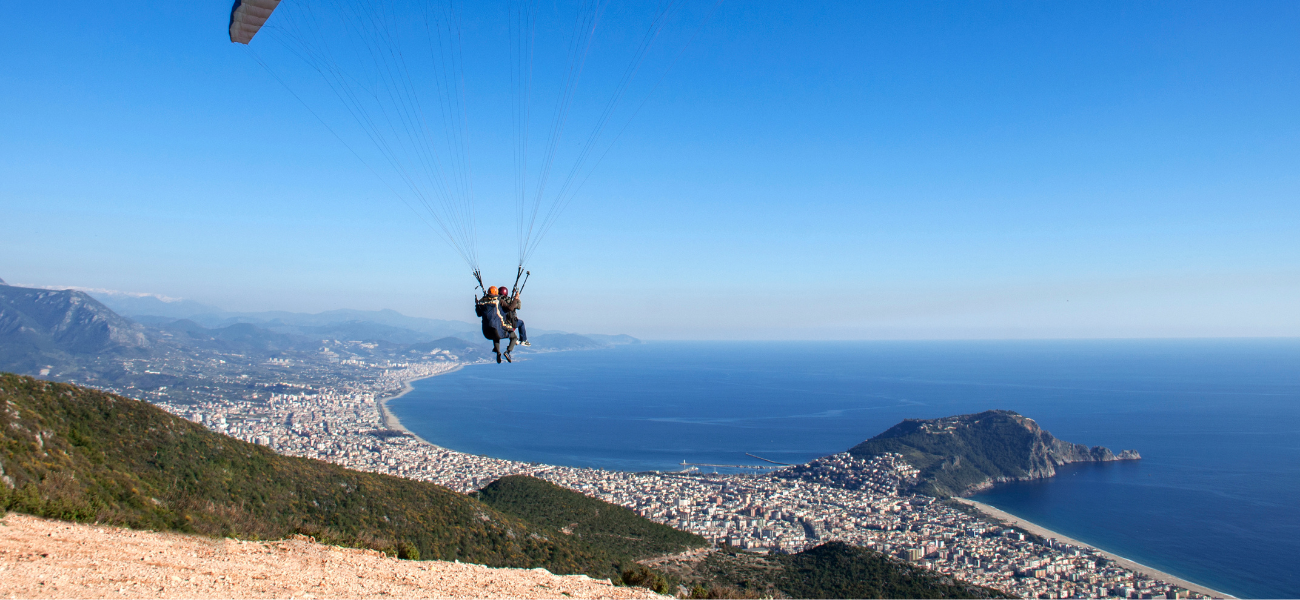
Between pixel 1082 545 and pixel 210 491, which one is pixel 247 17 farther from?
pixel 1082 545

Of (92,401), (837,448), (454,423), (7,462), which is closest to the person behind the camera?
(7,462)

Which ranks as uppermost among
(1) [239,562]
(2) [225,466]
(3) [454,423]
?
(1) [239,562]

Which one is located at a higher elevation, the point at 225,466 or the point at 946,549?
the point at 225,466

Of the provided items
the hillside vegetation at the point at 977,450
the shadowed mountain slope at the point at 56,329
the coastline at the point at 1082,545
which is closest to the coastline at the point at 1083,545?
the coastline at the point at 1082,545

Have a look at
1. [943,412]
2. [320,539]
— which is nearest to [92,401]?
[320,539]

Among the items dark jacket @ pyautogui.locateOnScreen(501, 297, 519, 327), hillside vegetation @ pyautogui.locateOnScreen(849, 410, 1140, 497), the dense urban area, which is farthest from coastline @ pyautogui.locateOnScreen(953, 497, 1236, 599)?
dark jacket @ pyautogui.locateOnScreen(501, 297, 519, 327)

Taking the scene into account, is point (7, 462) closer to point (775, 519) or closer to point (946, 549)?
point (775, 519)

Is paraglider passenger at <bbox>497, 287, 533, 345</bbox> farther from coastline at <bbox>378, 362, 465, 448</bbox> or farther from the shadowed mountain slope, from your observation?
the shadowed mountain slope
